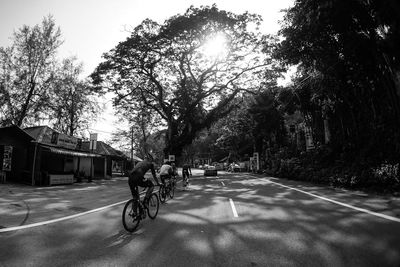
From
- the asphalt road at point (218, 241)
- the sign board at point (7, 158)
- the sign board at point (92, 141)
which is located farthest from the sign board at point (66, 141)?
the asphalt road at point (218, 241)

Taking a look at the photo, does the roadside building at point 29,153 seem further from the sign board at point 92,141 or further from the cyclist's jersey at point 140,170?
the cyclist's jersey at point 140,170

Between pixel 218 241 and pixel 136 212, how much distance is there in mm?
2333

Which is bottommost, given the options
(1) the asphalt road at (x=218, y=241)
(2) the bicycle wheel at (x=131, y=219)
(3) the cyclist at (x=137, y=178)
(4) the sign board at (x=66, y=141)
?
(1) the asphalt road at (x=218, y=241)

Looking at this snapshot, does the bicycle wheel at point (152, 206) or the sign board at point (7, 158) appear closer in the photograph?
the bicycle wheel at point (152, 206)

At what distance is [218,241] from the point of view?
5480 millimetres

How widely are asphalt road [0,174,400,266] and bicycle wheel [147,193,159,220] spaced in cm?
20

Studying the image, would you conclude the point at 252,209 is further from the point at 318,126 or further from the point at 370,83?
the point at 318,126

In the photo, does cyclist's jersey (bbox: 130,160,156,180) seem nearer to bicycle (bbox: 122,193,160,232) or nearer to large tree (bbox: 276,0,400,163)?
bicycle (bbox: 122,193,160,232)

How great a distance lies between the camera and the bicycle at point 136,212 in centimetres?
650

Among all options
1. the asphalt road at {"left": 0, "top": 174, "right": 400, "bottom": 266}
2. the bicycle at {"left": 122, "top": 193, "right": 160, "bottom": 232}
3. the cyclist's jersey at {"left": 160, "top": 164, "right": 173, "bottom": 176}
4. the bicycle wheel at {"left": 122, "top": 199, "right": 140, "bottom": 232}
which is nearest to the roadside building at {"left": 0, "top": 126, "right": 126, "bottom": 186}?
the cyclist's jersey at {"left": 160, "top": 164, "right": 173, "bottom": 176}

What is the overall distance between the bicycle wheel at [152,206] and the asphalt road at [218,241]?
20 centimetres

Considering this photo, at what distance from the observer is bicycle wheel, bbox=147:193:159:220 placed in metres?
7.91

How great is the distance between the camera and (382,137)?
16.7 meters

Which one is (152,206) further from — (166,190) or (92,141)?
(92,141)
